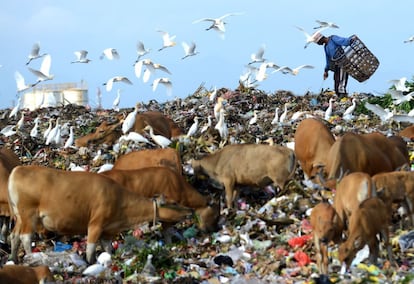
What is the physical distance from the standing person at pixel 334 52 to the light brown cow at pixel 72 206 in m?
10.3

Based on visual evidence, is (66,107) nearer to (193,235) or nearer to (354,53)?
(354,53)

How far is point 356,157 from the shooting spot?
10109mm

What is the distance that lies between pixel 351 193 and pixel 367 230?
727 millimetres

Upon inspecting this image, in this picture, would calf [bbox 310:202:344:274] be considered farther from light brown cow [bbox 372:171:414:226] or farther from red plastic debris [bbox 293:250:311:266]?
light brown cow [bbox 372:171:414:226]

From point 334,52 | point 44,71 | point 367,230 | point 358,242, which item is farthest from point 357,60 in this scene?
point 358,242

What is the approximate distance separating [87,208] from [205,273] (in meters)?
1.49

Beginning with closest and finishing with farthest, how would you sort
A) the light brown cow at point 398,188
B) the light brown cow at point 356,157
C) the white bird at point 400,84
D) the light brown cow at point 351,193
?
the light brown cow at point 351,193
the light brown cow at point 398,188
the light brown cow at point 356,157
the white bird at point 400,84

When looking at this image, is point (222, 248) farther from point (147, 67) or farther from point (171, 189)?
point (147, 67)

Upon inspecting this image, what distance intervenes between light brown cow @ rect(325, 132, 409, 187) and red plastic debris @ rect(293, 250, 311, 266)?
170 centimetres

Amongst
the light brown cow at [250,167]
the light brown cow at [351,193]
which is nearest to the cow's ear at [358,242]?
the light brown cow at [351,193]

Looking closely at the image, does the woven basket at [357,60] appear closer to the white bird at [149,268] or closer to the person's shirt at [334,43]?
the person's shirt at [334,43]

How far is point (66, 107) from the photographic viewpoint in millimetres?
20625

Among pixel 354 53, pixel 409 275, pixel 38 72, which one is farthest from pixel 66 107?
pixel 409 275

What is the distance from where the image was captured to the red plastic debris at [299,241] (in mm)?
8758
